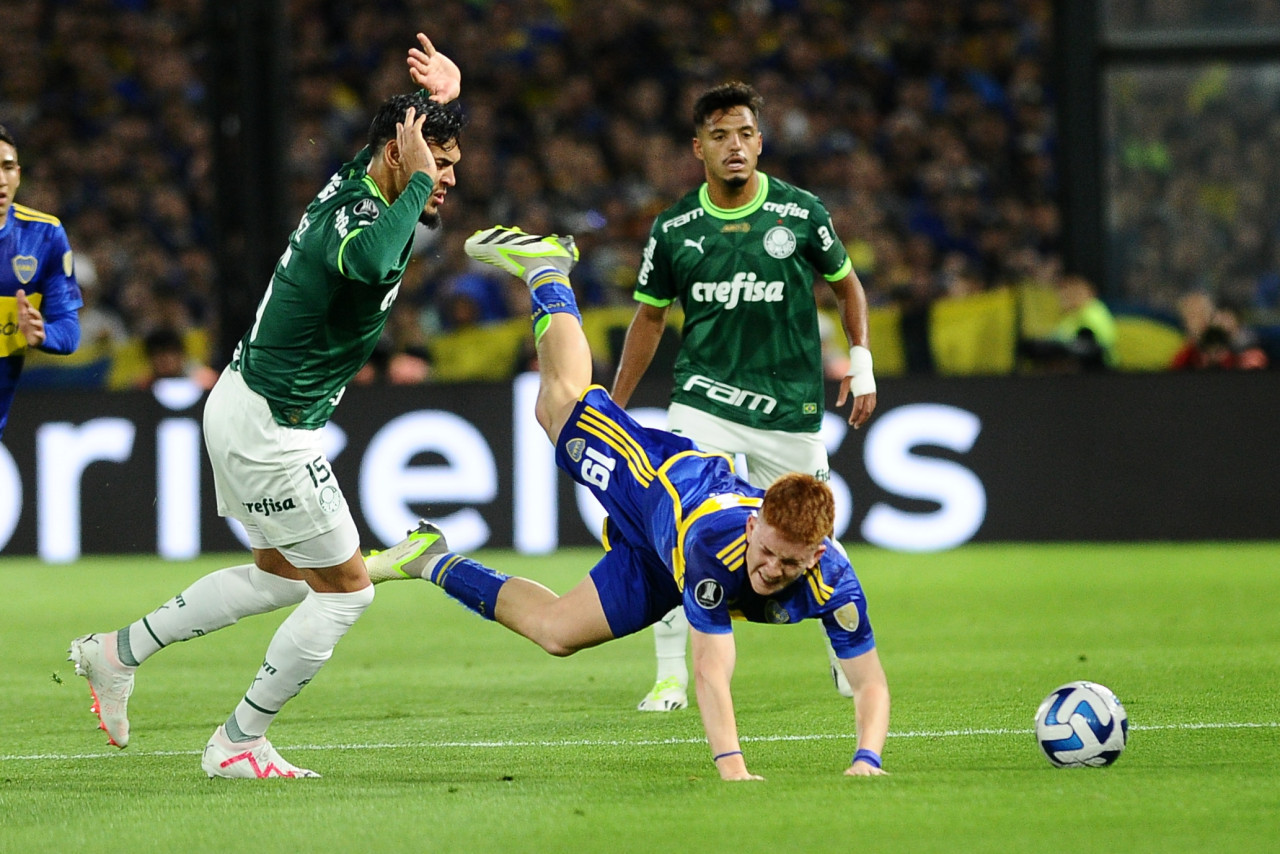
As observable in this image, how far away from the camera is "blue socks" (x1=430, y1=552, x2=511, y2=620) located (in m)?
6.18

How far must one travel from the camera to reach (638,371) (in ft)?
24.5

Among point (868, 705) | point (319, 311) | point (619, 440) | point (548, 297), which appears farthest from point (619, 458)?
point (868, 705)

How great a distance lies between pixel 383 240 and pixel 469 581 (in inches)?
56.1

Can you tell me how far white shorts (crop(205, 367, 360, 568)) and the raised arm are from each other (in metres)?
1.92

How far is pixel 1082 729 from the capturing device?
5.33 meters

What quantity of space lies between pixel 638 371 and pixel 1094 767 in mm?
2784

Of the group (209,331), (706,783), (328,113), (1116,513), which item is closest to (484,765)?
(706,783)

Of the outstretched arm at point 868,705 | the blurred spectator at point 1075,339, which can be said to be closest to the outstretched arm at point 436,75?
the outstretched arm at point 868,705

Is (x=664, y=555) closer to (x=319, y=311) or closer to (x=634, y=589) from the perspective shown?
(x=634, y=589)

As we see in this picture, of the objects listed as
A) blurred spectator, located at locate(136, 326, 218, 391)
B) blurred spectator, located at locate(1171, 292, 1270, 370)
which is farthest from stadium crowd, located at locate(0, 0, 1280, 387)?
blurred spectator, located at locate(1171, 292, 1270, 370)

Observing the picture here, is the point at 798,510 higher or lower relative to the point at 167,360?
lower

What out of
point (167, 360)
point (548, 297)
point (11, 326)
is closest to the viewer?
point (548, 297)

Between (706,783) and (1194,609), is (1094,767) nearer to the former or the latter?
(706,783)

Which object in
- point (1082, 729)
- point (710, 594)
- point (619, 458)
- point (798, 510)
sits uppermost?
point (619, 458)
